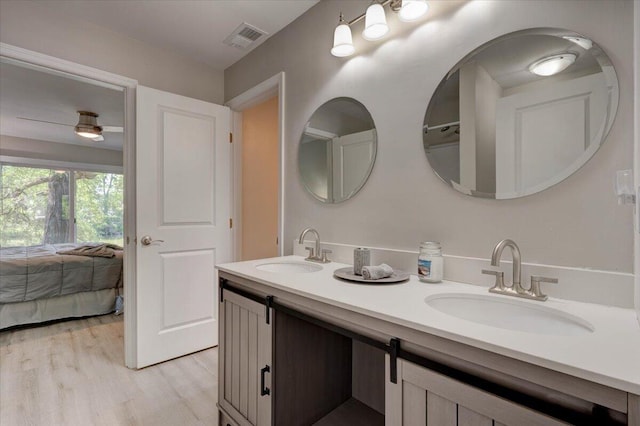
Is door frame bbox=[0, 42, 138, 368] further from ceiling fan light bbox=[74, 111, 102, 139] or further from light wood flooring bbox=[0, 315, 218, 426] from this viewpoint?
ceiling fan light bbox=[74, 111, 102, 139]

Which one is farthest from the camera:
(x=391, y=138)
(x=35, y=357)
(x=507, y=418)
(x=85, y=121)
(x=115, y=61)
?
(x=85, y=121)

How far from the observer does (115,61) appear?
2.19 metres

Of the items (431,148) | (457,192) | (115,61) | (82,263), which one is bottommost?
(82,263)

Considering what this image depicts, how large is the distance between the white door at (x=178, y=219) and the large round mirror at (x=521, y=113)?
1.84 m

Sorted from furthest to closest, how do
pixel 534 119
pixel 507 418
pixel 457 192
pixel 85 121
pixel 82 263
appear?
pixel 85 121 → pixel 82 263 → pixel 457 192 → pixel 534 119 → pixel 507 418

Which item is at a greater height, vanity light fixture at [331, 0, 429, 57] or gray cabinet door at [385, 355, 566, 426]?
vanity light fixture at [331, 0, 429, 57]

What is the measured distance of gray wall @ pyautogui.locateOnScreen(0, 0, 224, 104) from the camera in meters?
1.83

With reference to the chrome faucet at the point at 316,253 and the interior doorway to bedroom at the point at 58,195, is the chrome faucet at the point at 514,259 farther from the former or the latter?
the interior doorway to bedroom at the point at 58,195

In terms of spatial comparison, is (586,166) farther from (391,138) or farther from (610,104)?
(391,138)

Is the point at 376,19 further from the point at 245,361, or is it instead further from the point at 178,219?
the point at 178,219

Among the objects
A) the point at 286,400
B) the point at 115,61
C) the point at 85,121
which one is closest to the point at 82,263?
the point at 85,121

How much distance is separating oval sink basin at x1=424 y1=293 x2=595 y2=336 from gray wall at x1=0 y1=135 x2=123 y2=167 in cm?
634

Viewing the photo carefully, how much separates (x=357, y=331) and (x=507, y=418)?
16.4 inches

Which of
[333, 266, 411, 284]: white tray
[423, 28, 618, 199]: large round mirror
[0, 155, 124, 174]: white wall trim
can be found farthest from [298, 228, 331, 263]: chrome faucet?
[0, 155, 124, 174]: white wall trim
